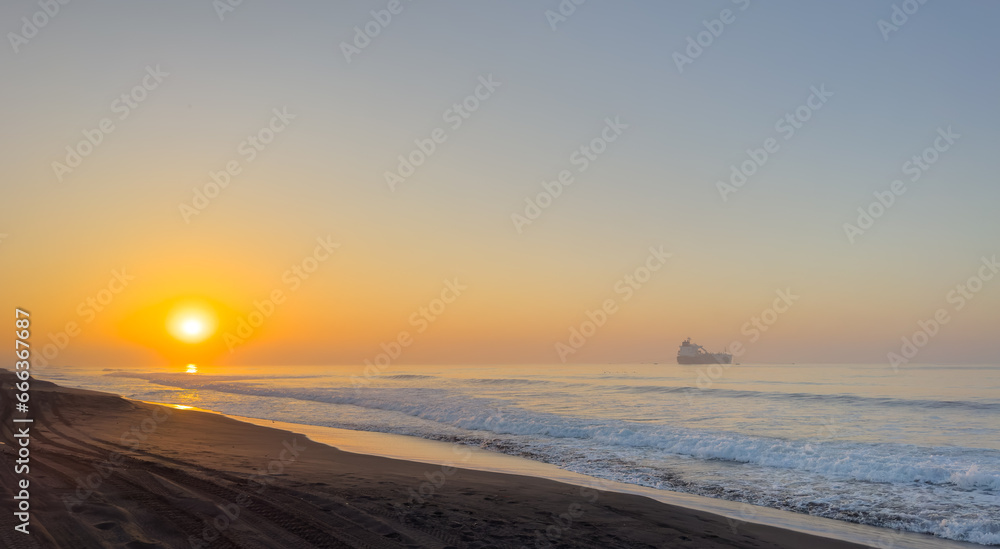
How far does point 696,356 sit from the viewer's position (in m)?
165

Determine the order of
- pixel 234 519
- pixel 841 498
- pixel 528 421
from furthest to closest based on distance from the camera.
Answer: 1. pixel 528 421
2. pixel 841 498
3. pixel 234 519

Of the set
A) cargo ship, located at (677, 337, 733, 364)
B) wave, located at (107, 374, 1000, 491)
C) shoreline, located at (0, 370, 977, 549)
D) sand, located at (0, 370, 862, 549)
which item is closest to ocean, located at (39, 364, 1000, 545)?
wave, located at (107, 374, 1000, 491)

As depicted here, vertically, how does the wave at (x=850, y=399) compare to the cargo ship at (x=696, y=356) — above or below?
below

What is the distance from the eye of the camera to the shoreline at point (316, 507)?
6.86 metres

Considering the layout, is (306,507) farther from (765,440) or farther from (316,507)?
(765,440)

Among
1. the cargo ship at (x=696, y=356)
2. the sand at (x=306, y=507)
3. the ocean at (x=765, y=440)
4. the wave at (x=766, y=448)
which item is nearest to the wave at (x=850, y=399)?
the ocean at (x=765, y=440)

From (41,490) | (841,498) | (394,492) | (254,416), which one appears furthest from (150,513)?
(254,416)

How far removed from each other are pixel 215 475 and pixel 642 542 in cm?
785

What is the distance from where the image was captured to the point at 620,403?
116 feet

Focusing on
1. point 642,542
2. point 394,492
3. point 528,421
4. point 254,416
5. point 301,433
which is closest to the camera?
point 642,542

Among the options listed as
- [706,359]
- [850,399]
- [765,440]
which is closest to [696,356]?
[706,359]

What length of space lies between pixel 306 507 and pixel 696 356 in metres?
170

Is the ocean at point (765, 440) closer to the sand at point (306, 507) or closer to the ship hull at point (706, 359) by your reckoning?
the sand at point (306, 507)

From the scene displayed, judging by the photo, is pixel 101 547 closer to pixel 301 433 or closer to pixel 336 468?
pixel 336 468
